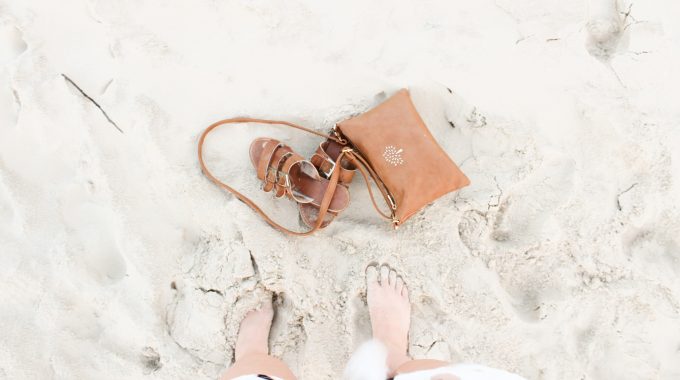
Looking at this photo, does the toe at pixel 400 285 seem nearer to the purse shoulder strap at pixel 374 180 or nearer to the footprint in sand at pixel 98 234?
the purse shoulder strap at pixel 374 180

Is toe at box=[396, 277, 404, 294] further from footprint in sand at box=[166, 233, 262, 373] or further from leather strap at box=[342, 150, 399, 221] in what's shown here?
footprint in sand at box=[166, 233, 262, 373]

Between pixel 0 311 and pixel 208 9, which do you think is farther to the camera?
pixel 208 9

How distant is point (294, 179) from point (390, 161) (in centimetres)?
34

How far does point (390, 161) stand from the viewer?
1.96m

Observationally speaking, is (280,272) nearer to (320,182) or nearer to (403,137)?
(320,182)

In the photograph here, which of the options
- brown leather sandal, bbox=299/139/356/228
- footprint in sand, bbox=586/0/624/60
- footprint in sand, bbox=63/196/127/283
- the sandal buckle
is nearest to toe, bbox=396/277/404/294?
brown leather sandal, bbox=299/139/356/228

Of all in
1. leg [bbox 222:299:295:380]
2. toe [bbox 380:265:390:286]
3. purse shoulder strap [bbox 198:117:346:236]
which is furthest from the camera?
toe [bbox 380:265:390:286]

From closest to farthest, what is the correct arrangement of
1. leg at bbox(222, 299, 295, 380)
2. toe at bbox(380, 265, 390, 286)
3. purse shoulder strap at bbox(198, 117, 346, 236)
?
leg at bbox(222, 299, 295, 380)
purse shoulder strap at bbox(198, 117, 346, 236)
toe at bbox(380, 265, 390, 286)

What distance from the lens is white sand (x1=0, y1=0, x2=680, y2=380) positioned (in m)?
1.96

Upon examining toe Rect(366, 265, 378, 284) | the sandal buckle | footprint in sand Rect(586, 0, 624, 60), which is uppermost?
footprint in sand Rect(586, 0, 624, 60)

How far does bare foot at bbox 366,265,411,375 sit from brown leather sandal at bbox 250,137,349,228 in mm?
273

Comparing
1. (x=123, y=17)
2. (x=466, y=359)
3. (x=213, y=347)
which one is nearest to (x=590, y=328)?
(x=466, y=359)

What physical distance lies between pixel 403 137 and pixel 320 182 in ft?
1.07

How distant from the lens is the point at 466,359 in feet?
6.50
